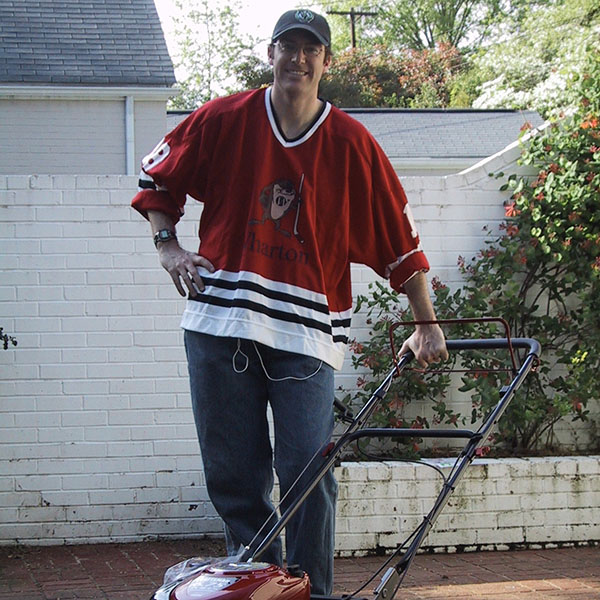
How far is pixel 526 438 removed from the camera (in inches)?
238

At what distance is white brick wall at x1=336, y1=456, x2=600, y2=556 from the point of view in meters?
5.39

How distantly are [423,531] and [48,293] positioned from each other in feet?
11.3

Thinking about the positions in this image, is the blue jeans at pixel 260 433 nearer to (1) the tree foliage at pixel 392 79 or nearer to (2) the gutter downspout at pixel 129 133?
(2) the gutter downspout at pixel 129 133

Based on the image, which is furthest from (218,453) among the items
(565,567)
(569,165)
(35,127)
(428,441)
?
(35,127)

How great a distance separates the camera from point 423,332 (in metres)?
3.42

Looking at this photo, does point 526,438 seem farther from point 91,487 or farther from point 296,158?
point 296,158

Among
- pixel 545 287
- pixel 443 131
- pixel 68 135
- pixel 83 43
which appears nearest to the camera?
pixel 545 287

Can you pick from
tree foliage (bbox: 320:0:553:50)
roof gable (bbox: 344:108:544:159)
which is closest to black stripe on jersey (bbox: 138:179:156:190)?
roof gable (bbox: 344:108:544:159)

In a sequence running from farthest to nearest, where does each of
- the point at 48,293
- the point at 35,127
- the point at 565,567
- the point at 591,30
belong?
1. the point at 591,30
2. the point at 35,127
3. the point at 48,293
4. the point at 565,567

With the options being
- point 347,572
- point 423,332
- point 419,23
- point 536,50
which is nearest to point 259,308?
point 423,332

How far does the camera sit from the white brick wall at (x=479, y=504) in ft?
17.7

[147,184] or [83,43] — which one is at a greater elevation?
[83,43]

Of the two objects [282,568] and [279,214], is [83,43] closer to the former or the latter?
[279,214]

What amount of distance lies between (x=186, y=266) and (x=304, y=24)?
2.65 feet
